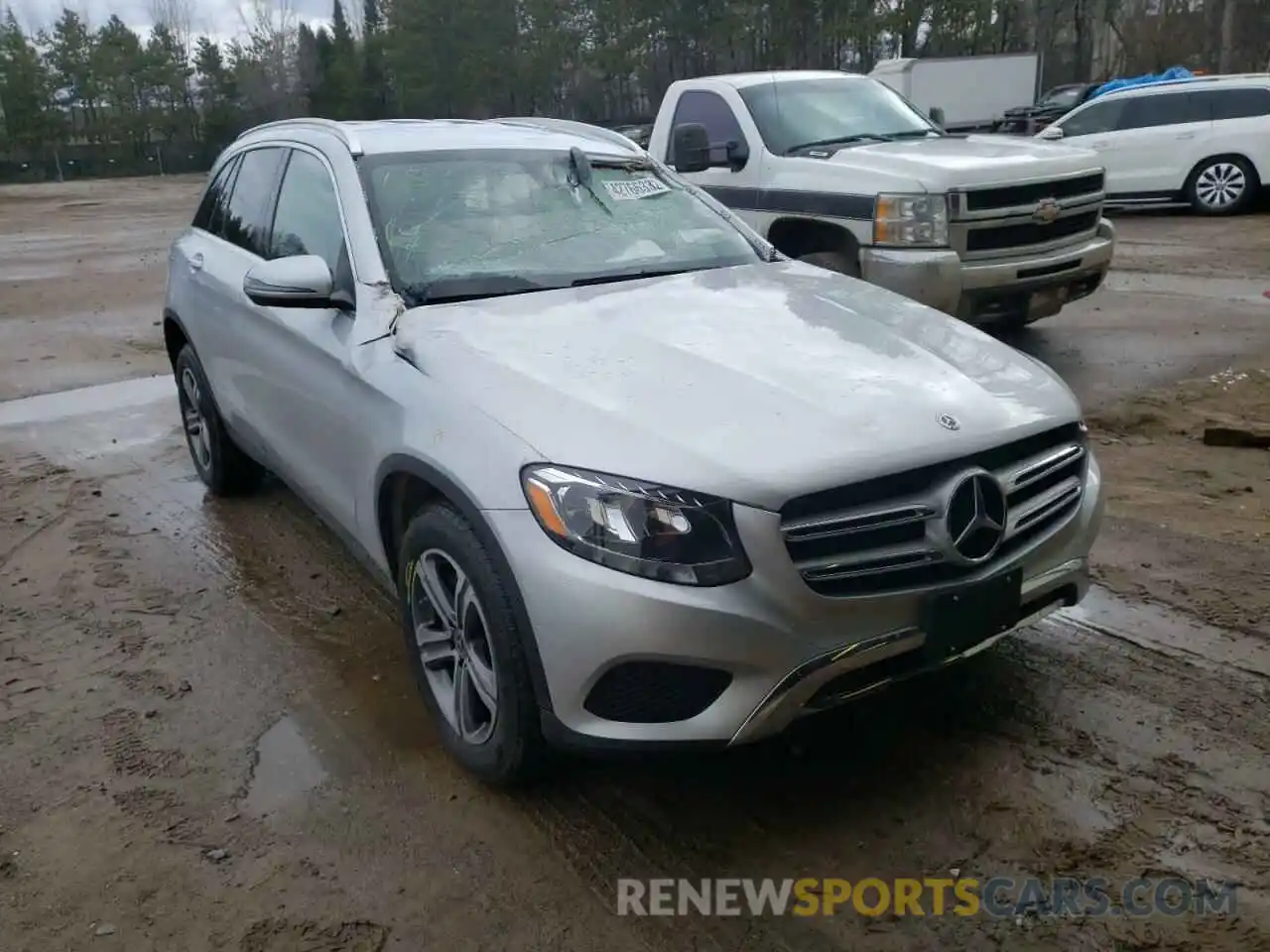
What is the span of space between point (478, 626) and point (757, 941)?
1085mm

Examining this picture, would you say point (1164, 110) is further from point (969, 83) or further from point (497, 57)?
point (497, 57)

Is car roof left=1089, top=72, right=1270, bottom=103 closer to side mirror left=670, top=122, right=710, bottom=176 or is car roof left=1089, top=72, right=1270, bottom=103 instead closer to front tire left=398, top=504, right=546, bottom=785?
side mirror left=670, top=122, right=710, bottom=176

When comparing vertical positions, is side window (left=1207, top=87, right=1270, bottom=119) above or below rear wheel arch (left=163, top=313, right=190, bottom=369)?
above

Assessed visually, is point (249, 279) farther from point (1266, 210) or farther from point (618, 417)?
point (1266, 210)

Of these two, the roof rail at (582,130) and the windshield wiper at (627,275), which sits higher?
the roof rail at (582,130)

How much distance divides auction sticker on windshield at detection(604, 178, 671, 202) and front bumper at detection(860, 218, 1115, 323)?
265 centimetres

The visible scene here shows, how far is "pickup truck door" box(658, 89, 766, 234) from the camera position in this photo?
780 centimetres

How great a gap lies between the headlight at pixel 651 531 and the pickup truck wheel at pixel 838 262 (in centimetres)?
485

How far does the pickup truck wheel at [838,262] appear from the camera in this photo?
7.13 meters

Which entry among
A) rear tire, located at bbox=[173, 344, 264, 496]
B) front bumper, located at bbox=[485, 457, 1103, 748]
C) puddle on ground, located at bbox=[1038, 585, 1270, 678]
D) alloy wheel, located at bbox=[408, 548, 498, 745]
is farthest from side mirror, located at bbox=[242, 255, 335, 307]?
puddle on ground, located at bbox=[1038, 585, 1270, 678]

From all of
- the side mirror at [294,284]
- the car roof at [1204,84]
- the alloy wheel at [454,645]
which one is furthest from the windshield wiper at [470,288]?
the car roof at [1204,84]

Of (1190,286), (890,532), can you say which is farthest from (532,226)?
(1190,286)

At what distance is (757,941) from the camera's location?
8.32 feet

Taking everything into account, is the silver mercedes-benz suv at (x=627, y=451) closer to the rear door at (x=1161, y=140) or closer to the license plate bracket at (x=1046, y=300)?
the license plate bracket at (x=1046, y=300)
